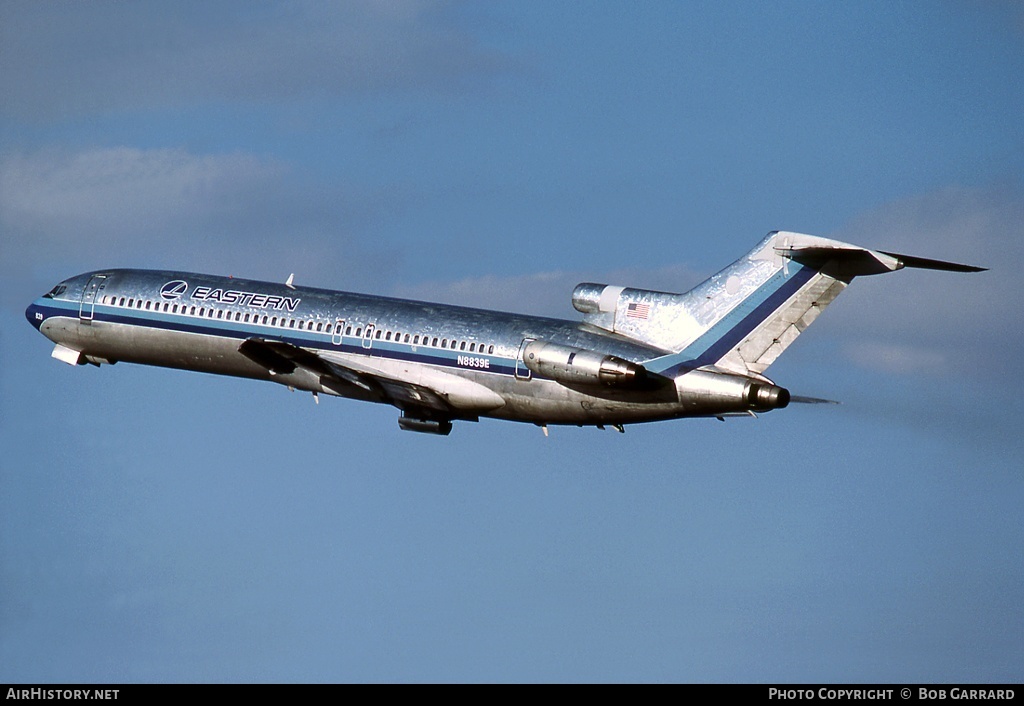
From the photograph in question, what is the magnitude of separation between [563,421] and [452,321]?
5.06 m

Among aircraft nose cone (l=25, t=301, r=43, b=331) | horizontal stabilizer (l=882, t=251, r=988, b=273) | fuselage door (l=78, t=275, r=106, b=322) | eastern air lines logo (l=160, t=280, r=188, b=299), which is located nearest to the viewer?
horizontal stabilizer (l=882, t=251, r=988, b=273)

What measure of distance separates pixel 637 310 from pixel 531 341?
12.1 feet

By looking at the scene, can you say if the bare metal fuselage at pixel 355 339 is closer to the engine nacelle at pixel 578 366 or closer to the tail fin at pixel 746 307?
the engine nacelle at pixel 578 366

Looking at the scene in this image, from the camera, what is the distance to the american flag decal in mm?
63312

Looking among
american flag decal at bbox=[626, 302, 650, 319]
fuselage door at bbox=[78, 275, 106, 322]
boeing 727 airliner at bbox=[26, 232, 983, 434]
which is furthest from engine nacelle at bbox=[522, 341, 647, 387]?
fuselage door at bbox=[78, 275, 106, 322]

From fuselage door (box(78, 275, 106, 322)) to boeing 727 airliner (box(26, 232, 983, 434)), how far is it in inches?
84.7

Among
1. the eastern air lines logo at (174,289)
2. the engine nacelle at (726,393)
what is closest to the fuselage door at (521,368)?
the engine nacelle at (726,393)

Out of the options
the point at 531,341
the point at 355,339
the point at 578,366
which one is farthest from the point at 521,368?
the point at 355,339

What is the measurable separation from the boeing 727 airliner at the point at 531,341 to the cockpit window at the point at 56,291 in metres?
4.22

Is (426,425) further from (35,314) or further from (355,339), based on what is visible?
(35,314)

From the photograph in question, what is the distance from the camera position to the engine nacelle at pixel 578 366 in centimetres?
6050

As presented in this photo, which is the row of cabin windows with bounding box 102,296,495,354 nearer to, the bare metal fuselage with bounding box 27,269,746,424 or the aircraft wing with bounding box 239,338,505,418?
the bare metal fuselage with bounding box 27,269,746,424
